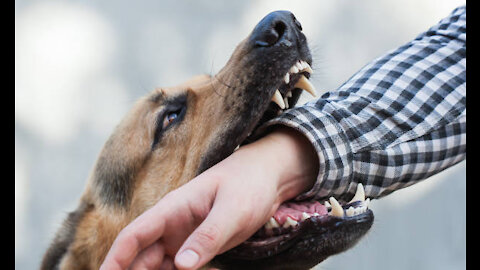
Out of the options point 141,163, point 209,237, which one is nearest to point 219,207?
point 209,237

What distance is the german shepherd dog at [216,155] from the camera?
6.21ft

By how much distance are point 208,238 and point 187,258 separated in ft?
0.33

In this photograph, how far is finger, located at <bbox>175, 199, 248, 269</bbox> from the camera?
4.41ft

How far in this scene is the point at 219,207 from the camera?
61.0 inches

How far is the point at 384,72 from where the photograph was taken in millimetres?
2244

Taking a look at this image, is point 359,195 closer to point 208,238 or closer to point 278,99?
point 278,99

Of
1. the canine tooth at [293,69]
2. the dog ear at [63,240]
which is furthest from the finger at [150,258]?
the dog ear at [63,240]

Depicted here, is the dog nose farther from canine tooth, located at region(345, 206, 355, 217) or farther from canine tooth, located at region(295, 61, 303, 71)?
canine tooth, located at region(345, 206, 355, 217)

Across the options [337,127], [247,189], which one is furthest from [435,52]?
[247,189]

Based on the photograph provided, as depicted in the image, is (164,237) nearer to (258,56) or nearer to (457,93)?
(258,56)

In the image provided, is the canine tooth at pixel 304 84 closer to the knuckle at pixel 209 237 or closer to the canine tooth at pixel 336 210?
the canine tooth at pixel 336 210

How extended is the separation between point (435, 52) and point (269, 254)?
3.81 ft

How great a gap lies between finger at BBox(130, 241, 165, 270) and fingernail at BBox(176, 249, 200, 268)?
0.71 ft

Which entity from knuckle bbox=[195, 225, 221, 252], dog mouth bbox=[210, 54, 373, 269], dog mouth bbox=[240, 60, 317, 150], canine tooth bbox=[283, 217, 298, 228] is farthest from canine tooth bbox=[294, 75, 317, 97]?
knuckle bbox=[195, 225, 221, 252]
